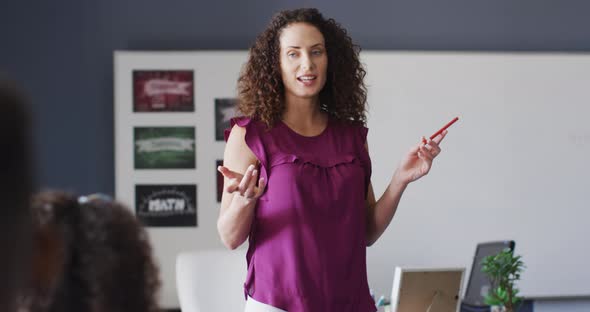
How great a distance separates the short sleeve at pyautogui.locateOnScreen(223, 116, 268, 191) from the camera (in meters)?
1.79

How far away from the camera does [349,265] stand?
1.75m

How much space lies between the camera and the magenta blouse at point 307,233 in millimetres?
1724

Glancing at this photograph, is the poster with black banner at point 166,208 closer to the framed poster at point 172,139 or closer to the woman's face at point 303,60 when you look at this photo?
the framed poster at point 172,139

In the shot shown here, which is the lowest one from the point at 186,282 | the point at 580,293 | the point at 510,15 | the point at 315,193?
the point at 580,293

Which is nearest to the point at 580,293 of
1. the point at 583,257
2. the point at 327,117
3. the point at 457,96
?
the point at 583,257

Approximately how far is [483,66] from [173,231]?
1989 mm

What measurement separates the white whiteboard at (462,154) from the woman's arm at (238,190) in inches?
105

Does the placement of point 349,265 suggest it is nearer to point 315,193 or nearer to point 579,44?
point 315,193

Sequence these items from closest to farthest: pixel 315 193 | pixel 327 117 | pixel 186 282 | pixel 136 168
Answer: pixel 315 193 < pixel 327 117 < pixel 186 282 < pixel 136 168

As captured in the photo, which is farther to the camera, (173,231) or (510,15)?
(510,15)

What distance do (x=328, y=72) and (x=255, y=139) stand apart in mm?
303

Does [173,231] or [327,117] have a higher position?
[327,117]

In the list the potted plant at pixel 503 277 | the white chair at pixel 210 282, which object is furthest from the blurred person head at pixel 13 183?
the white chair at pixel 210 282

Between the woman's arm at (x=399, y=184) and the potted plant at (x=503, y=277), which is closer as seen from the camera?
the woman's arm at (x=399, y=184)
